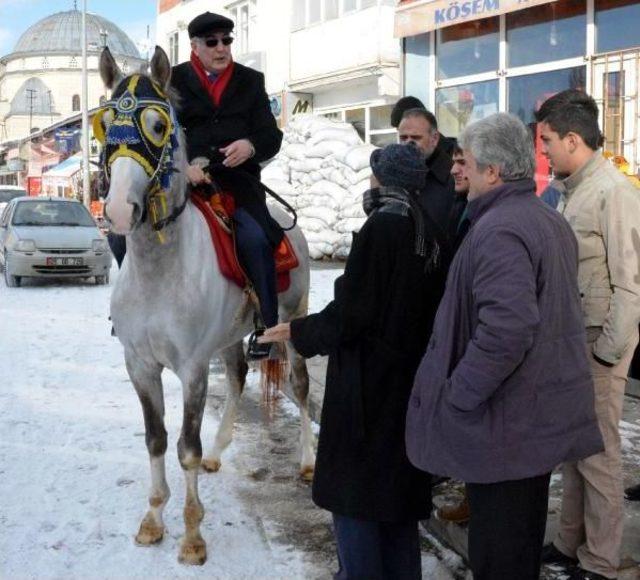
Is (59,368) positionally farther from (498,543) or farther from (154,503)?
(498,543)

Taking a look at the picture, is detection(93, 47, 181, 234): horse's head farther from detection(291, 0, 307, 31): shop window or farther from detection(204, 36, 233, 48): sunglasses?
detection(291, 0, 307, 31): shop window

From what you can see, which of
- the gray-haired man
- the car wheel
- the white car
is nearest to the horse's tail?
the gray-haired man

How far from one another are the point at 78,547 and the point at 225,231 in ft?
6.06

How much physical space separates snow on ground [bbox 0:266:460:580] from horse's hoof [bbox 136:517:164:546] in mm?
44

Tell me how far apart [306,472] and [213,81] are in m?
2.54

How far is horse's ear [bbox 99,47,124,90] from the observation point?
393 centimetres

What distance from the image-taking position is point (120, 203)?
11.4 ft

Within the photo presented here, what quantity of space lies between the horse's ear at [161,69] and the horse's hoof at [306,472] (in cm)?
261

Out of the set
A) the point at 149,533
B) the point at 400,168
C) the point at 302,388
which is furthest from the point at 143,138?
the point at 302,388

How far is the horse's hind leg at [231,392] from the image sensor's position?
545 cm

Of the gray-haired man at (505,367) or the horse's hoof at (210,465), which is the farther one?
the horse's hoof at (210,465)

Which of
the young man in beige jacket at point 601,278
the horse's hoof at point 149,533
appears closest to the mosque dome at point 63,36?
the horse's hoof at point 149,533

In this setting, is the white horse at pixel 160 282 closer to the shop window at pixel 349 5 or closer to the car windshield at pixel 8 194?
the shop window at pixel 349 5

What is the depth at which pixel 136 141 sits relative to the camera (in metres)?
3.66
